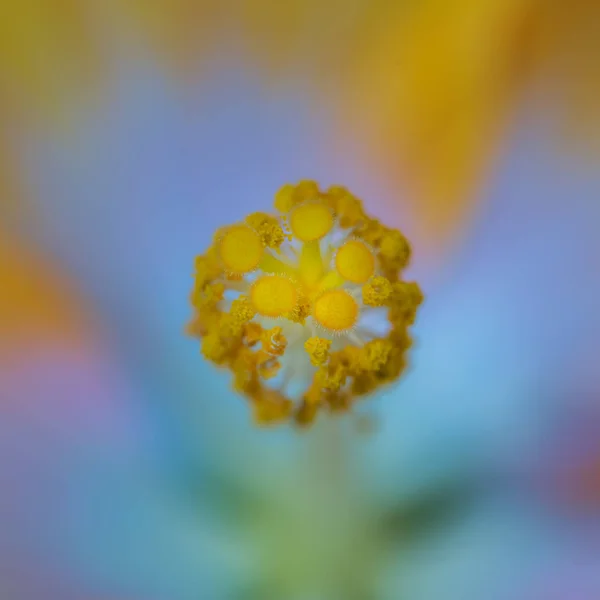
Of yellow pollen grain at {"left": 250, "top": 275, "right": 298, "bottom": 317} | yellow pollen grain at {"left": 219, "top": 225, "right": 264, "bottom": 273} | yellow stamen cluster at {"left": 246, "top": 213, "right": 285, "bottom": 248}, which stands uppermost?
yellow stamen cluster at {"left": 246, "top": 213, "right": 285, "bottom": 248}

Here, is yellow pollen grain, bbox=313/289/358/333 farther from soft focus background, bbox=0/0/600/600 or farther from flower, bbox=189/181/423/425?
soft focus background, bbox=0/0/600/600

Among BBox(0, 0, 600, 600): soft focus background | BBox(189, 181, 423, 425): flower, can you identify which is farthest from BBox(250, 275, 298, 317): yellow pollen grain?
BBox(0, 0, 600, 600): soft focus background

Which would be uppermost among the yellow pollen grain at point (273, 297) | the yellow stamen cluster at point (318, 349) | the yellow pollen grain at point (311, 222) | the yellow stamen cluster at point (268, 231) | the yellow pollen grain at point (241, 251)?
the yellow pollen grain at point (311, 222)

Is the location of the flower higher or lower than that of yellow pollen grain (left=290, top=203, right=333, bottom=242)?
lower

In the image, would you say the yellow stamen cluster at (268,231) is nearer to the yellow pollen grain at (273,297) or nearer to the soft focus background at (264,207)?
the yellow pollen grain at (273,297)

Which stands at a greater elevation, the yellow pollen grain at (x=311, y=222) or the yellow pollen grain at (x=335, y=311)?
the yellow pollen grain at (x=311, y=222)

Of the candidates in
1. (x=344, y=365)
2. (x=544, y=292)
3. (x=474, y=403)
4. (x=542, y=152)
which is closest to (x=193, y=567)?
(x=344, y=365)

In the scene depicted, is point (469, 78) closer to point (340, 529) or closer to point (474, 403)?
point (474, 403)

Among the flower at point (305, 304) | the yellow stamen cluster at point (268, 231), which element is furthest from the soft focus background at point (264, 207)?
the yellow stamen cluster at point (268, 231)
